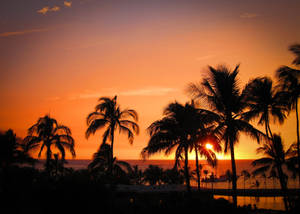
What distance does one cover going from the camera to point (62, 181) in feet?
36.3

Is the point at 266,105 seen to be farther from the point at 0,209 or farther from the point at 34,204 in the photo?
the point at 0,209

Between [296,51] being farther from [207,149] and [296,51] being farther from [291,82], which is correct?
[207,149]

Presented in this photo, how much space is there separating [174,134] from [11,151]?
13151 mm

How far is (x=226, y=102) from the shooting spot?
16.8 metres

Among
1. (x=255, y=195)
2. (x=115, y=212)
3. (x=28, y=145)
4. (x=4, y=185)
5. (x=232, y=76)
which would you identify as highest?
(x=232, y=76)

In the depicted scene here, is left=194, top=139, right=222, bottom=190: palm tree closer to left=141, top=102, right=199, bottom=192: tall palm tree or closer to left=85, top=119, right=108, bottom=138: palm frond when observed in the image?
left=141, top=102, right=199, bottom=192: tall palm tree

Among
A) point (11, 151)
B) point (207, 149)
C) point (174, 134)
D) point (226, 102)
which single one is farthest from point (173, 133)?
point (11, 151)

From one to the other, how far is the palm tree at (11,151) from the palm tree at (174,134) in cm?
1001

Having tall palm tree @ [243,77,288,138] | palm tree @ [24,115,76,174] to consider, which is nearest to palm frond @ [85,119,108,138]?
palm tree @ [24,115,76,174]

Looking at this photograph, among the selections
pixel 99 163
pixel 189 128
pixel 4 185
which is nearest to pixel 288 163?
pixel 189 128

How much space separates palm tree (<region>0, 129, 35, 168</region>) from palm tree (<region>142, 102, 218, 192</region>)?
10.0 metres

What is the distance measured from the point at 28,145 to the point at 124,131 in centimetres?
915

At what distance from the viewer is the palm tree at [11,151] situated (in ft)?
65.1

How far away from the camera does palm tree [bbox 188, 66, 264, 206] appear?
649 inches
